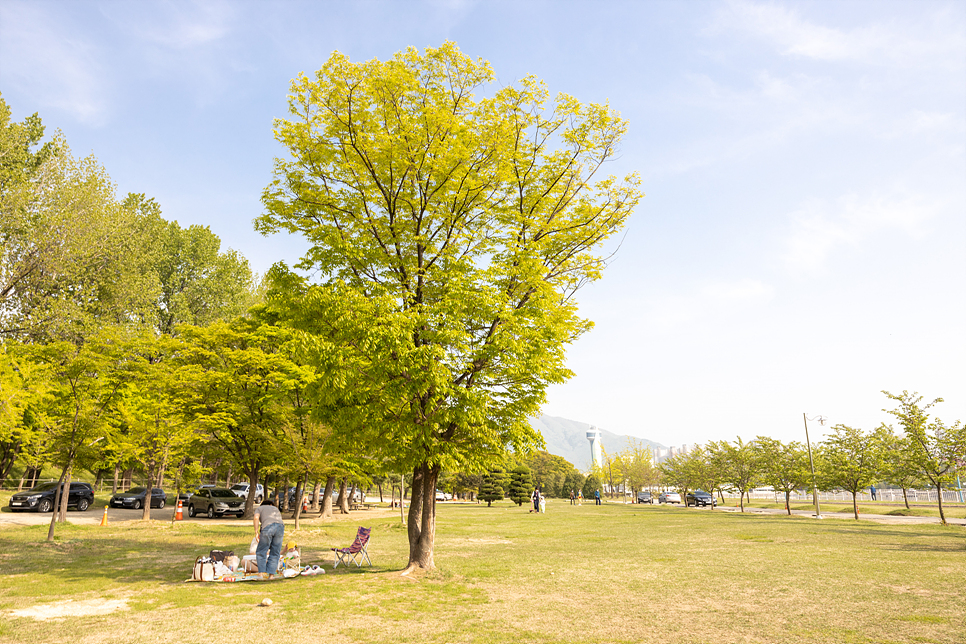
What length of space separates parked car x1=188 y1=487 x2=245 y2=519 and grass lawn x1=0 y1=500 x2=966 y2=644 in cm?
1432

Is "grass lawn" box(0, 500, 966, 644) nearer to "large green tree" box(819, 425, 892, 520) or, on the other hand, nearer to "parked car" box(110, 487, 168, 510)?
"large green tree" box(819, 425, 892, 520)

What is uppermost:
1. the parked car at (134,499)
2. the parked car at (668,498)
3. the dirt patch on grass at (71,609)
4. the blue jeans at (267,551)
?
the blue jeans at (267,551)

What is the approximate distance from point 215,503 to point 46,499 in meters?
7.97

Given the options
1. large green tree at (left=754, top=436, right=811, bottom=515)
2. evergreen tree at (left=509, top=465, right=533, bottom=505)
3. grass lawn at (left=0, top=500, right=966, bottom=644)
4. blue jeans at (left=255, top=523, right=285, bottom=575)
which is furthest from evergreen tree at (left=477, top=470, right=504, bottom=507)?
blue jeans at (left=255, top=523, right=285, bottom=575)

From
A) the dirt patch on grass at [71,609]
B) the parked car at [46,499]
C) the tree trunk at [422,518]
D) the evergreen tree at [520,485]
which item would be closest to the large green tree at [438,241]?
the tree trunk at [422,518]

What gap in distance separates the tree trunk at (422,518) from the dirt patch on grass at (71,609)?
5.22 m

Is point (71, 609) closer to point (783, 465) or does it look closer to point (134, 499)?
point (134, 499)

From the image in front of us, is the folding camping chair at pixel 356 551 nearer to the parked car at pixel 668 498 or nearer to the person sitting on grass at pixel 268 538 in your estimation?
the person sitting on grass at pixel 268 538

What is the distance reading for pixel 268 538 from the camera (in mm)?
10953

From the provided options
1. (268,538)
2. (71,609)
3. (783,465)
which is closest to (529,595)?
(268,538)

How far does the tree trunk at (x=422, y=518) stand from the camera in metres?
11.8

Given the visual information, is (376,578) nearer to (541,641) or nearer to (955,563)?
(541,641)

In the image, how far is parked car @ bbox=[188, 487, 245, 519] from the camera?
3102 centimetres

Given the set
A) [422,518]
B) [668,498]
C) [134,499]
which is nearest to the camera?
[422,518]
